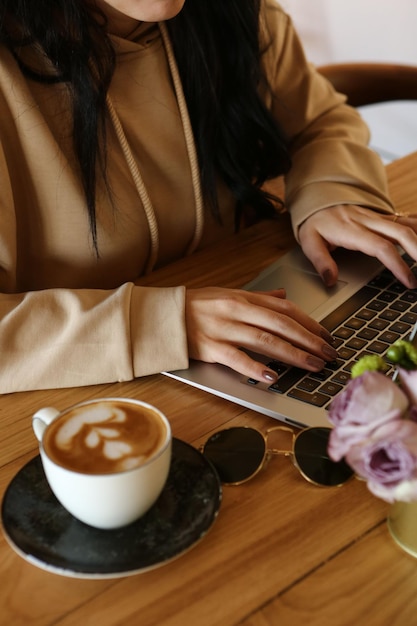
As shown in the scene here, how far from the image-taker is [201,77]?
1113 mm

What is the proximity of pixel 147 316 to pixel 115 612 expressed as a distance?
0.34 meters

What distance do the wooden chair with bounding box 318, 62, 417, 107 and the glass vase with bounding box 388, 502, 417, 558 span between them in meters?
1.16

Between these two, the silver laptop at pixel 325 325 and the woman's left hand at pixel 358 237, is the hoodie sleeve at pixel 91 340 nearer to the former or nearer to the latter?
the silver laptop at pixel 325 325

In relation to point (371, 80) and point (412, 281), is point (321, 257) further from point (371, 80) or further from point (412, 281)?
point (371, 80)

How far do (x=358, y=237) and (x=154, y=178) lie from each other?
293 mm

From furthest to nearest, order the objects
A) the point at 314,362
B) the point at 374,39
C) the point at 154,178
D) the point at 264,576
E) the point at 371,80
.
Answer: the point at 374,39 < the point at 371,80 < the point at 154,178 < the point at 314,362 < the point at 264,576

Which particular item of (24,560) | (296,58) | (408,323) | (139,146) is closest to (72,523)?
(24,560)

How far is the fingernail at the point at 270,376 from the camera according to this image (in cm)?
77

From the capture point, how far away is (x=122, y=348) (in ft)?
2.64

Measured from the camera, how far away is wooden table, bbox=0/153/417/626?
1.82 ft

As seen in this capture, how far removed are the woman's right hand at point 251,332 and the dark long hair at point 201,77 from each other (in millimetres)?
227

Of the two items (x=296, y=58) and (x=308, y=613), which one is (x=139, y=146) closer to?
(x=296, y=58)

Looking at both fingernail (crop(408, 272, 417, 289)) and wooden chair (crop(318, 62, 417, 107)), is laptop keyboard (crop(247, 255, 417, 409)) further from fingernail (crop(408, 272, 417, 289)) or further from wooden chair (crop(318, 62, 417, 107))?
wooden chair (crop(318, 62, 417, 107))

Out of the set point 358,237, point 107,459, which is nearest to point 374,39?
point 358,237
